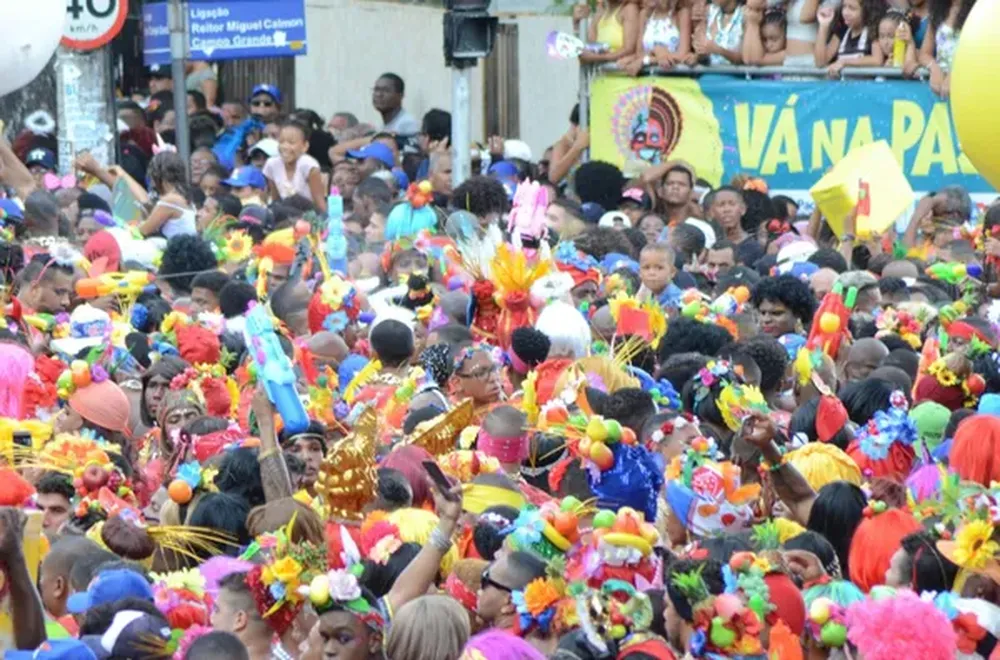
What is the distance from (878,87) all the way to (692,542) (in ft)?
28.3

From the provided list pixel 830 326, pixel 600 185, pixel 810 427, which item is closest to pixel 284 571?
pixel 810 427

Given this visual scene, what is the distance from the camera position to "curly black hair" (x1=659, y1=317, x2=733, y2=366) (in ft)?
32.3

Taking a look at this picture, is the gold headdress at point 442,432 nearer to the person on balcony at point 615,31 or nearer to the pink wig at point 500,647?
the pink wig at point 500,647

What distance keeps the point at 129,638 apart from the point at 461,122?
9228 mm

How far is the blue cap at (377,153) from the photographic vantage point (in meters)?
16.3

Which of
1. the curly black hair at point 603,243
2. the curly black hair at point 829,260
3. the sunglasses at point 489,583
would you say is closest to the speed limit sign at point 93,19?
the curly black hair at point 603,243

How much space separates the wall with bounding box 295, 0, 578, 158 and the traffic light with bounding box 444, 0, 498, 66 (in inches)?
283

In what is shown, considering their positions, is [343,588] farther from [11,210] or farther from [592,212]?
[592,212]

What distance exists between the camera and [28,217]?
13141 mm

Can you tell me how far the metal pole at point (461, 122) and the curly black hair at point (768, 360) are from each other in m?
5.69

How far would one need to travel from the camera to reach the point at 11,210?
43.7ft

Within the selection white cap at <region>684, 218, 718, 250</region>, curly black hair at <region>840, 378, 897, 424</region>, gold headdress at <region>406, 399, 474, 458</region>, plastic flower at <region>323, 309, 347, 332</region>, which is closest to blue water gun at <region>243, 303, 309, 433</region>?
gold headdress at <region>406, 399, 474, 458</region>

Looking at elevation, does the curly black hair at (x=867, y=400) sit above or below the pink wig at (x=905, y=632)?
below

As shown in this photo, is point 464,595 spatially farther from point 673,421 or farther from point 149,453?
point 149,453
